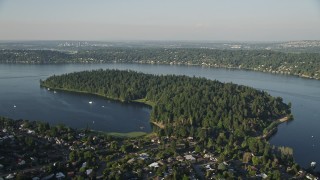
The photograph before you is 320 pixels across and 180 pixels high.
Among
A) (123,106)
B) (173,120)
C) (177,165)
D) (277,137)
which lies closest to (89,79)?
(123,106)

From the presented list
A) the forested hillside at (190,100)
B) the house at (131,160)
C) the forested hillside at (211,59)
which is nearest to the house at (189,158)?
the house at (131,160)

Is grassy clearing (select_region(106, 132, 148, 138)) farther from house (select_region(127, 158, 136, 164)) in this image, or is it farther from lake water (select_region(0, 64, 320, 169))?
house (select_region(127, 158, 136, 164))

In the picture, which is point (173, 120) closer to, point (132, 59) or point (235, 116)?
point (235, 116)

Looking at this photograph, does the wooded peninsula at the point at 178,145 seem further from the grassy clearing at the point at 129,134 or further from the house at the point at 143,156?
the grassy clearing at the point at 129,134

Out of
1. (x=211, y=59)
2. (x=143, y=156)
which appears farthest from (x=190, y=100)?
(x=211, y=59)

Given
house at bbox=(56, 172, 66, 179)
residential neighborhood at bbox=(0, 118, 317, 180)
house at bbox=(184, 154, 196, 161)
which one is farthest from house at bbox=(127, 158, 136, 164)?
house at bbox=(56, 172, 66, 179)

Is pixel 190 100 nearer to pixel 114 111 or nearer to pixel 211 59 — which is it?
pixel 114 111
